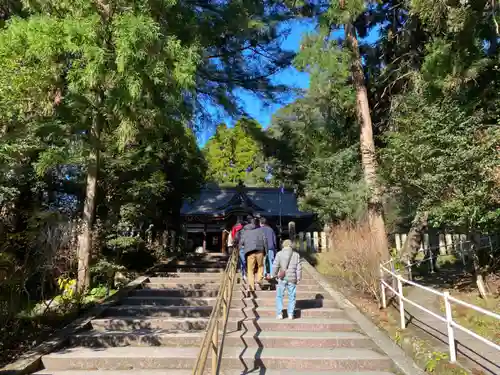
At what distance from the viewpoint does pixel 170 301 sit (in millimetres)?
7891

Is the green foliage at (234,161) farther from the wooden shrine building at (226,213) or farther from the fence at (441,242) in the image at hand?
the fence at (441,242)

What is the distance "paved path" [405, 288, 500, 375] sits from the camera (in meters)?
4.32

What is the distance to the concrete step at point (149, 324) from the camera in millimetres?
6355

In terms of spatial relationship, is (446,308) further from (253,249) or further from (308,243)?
(308,243)

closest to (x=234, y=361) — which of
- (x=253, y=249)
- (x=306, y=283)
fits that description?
(x=253, y=249)

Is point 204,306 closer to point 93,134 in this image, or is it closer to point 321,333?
point 321,333

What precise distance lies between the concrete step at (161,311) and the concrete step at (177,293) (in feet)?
3.67

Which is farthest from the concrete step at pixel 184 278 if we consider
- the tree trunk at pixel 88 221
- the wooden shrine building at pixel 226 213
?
the wooden shrine building at pixel 226 213

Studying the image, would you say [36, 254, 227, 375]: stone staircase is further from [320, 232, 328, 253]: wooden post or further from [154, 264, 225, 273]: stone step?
[320, 232, 328, 253]: wooden post

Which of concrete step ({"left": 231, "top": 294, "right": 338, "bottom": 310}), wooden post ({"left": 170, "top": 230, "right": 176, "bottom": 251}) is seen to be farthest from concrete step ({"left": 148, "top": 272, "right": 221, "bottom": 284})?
wooden post ({"left": 170, "top": 230, "right": 176, "bottom": 251})

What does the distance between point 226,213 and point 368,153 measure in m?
12.6

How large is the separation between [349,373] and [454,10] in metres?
6.34

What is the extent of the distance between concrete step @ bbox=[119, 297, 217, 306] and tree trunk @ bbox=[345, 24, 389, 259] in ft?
12.0

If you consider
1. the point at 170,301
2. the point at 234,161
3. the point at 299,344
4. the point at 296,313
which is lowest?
the point at 299,344
